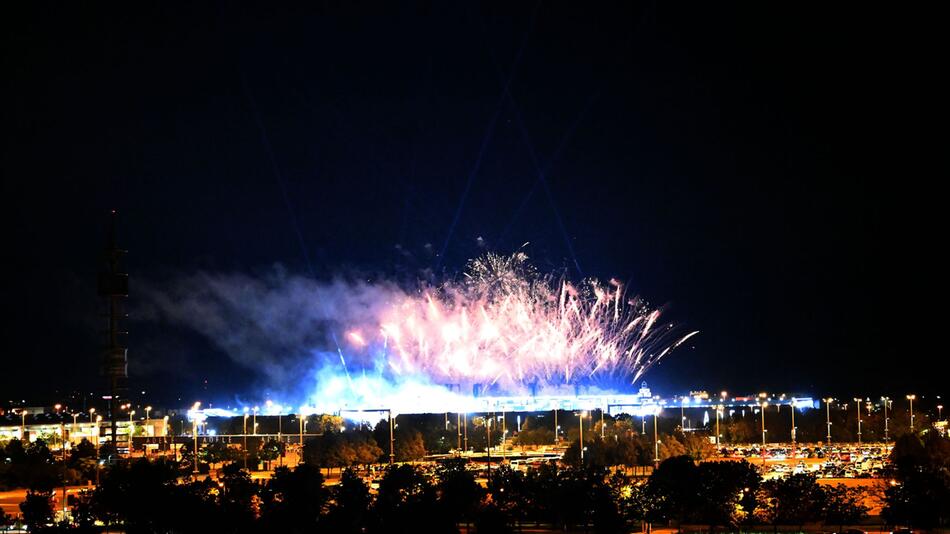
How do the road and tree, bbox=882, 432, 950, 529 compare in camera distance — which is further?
the road

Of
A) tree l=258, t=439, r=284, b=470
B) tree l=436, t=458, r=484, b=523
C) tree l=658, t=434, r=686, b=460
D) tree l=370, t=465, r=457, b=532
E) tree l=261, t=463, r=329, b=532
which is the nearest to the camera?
tree l=370, t=465, r=457, b=532

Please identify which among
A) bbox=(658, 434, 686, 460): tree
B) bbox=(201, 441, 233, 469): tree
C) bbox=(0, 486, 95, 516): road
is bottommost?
bbox=(0, 486, 95, 516): road

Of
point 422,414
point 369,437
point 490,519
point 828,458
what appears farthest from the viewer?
point 422,414

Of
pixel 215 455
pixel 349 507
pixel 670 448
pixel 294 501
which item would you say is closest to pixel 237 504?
pixel 294 501

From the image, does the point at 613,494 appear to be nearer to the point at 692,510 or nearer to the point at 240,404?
the point at 692,510

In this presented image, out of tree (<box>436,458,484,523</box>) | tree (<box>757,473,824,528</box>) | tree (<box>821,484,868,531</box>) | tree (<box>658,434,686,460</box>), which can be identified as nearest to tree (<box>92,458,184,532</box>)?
tree (<box>436,458,484,523</box>)

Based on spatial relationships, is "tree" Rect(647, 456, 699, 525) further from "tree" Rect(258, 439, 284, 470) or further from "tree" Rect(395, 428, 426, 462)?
"tree" Rect(395, 428, 426, 462)

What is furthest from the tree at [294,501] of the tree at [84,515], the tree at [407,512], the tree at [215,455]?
the tree at [215,455]

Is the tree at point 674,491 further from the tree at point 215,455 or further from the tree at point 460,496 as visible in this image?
the tree at point 215,455

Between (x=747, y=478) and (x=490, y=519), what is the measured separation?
8.86 meters

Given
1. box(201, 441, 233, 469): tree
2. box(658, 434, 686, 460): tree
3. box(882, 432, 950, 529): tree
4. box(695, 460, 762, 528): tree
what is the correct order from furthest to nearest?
box(201, 441, 233, 469): tree → box(658, 434, 686, 460): tree → box(695, 460, 762, 528): tree → box(882, 432, 950, 529): tree

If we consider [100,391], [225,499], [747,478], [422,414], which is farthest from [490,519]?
[100,391]

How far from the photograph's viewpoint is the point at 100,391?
122 m

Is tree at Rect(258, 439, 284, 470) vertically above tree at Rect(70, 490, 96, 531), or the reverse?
tree at Rect(70, 490, 96, 531)
